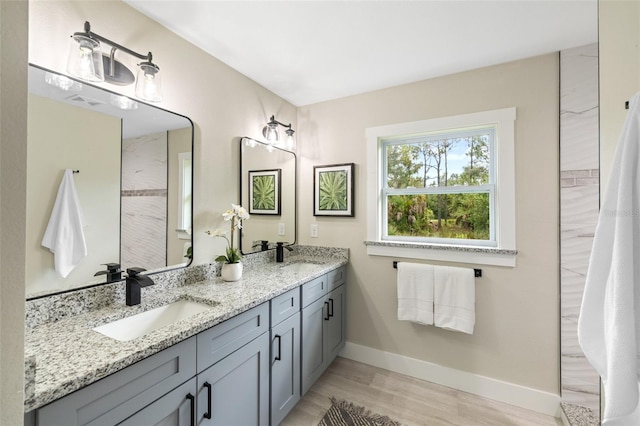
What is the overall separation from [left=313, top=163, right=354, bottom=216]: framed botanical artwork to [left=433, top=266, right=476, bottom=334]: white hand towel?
3.05 ft

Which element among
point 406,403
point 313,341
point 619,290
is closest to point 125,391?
point 313,341

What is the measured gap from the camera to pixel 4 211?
504 millimetres

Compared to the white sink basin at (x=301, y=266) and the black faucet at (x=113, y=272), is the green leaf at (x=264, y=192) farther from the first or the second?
the black faucet at (x=113, y=272)

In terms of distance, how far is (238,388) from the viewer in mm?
1313

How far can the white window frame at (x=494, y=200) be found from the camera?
1.95 metres

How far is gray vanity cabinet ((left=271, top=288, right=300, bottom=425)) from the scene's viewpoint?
156 centimetres

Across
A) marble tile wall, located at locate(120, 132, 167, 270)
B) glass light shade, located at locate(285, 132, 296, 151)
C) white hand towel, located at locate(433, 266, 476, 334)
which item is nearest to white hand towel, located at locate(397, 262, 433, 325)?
white hand towel, located at locate(433, 266, 476, 334)

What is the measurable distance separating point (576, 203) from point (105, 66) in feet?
9.32

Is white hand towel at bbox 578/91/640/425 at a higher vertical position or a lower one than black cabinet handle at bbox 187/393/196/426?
higher

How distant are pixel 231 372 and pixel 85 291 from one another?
2.49 ft

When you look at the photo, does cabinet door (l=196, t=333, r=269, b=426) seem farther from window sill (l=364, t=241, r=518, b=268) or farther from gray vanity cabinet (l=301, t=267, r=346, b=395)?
window sill (l=364, t=241, r=518, b=268)

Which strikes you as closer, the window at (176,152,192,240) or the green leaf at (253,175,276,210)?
the window at (176,152,192,240)

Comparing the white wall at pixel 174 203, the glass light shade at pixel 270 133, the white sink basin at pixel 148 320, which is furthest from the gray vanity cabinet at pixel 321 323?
the glass light shade at pixel 270 133

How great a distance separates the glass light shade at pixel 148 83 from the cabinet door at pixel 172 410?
A: 1368 millimetres
